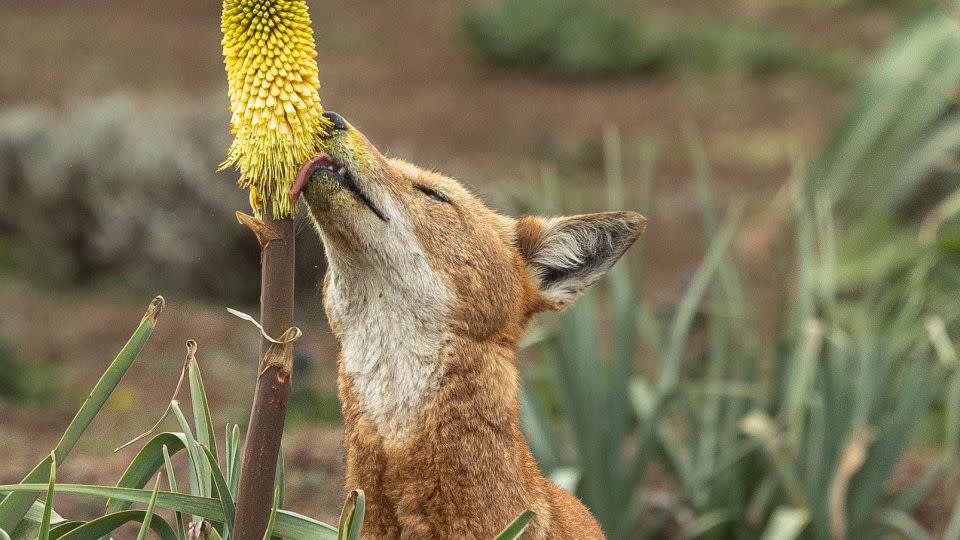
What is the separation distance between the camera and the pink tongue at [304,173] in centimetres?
233

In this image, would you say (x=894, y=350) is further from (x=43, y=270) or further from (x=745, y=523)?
(x=43, y=270)

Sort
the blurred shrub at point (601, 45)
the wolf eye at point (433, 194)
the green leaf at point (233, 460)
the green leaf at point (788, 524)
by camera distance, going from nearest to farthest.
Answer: the green leaf at point (233, 460), the wolf eye at point (433, 194), the green leaf at point (788, 524), the blurred shrub at point (601, 45)

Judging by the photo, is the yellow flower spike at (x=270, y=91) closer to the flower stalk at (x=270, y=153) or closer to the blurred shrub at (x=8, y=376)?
the flower stalk at (x=270, y=153)

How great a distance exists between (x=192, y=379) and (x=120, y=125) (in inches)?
219

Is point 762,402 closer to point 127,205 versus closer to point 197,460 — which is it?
point 197,460

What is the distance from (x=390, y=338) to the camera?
2.87 metres

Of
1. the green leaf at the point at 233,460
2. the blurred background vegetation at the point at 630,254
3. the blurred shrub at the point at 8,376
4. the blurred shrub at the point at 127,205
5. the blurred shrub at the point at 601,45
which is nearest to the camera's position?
the green leaf at the point at 233,460

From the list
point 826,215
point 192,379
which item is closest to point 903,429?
point 826,215

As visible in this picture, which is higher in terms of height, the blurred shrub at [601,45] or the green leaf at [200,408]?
the blurred shrub at [601,45]

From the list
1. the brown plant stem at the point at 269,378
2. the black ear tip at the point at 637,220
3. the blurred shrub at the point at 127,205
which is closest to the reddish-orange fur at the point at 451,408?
the black ear tip at the point at 637,220

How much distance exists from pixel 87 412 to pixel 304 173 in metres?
0.61

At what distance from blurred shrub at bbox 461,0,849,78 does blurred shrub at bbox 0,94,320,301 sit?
5.40m

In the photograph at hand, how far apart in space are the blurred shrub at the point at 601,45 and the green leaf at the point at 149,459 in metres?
10.3

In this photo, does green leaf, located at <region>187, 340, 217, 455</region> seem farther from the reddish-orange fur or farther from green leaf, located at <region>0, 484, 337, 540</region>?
the reddish-orange fur
